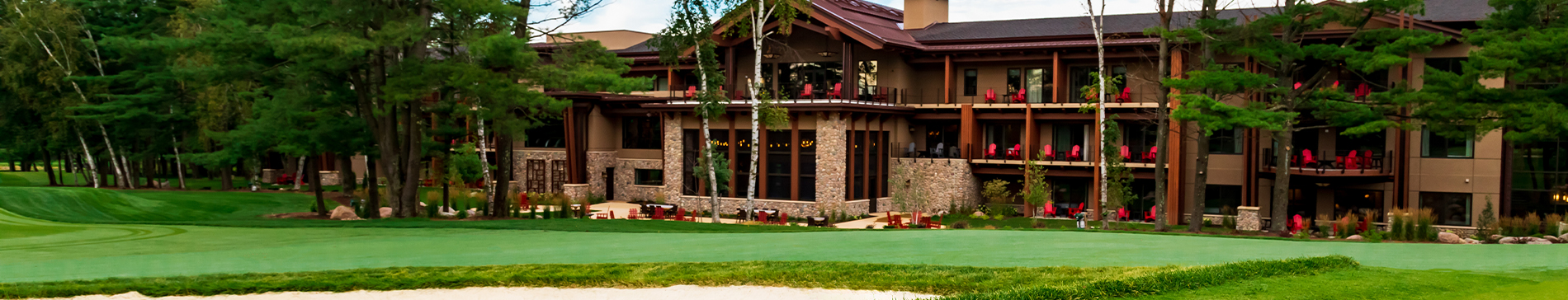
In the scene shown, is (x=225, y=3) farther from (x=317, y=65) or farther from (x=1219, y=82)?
(x=1219, y=82)

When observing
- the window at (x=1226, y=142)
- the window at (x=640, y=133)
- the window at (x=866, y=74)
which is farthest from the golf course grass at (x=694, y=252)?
the window at (x=640, y=133)

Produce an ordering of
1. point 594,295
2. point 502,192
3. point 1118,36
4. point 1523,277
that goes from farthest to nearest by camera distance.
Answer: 1. point 1118,36
2. point 502,192
3. point 594,295
4. point 1523,277

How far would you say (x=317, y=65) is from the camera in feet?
76.0

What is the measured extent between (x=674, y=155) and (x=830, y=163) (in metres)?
5.85

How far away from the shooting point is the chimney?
3853 cm

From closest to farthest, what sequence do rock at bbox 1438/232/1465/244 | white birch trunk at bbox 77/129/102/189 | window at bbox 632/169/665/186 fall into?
rock at bbox 1438/232/1465/244 → white birch trunk at bbox 77/129/102/189 → window at bbox 632/169/665/186

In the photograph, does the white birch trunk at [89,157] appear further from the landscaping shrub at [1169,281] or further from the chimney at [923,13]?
the landscaping shrub at [1169,281]

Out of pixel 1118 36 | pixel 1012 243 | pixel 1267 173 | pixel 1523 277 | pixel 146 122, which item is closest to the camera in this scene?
pixel 1523 277

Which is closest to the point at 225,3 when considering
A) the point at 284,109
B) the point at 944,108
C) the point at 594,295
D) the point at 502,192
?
the point at 284,109

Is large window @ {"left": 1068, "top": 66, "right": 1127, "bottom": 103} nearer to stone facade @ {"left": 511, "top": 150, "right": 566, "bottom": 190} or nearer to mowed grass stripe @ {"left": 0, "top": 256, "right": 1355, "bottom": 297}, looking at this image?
stone facade @ {"left": 511, "top": 150, "right": 566, "bottom": 190}

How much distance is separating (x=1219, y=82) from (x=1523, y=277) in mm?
15312

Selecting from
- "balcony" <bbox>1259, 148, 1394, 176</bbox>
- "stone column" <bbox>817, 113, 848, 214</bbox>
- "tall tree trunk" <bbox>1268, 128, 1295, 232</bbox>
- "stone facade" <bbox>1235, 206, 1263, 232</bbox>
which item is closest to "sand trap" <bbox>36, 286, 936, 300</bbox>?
"tall tree trunk" <bbox>1268, 128, 1295, 232</bbox>

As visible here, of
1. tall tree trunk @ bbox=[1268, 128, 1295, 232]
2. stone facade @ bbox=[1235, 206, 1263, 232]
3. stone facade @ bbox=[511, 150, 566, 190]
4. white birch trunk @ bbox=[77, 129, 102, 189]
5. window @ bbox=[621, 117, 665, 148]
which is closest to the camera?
tall tree trunk @ bbox=[1268, 128, 1295, 232]

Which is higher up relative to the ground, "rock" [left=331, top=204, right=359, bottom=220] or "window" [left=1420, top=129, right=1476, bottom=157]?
"window" [left=1420, top=129, right=1476, bottom=157]
